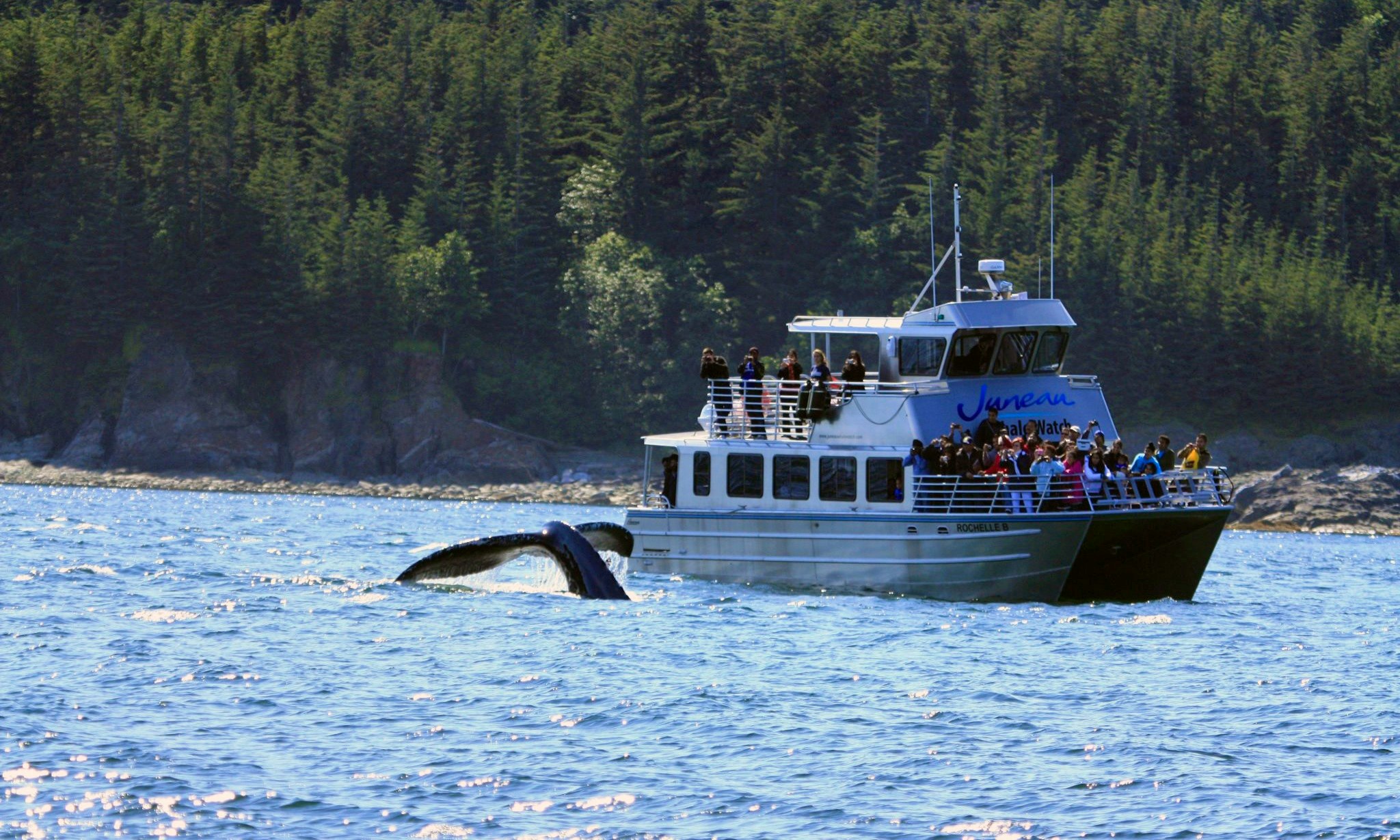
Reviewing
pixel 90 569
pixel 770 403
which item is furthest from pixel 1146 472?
pixel 90 569

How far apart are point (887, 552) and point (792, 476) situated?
2.46m

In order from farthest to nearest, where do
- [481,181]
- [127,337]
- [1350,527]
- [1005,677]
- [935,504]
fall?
[481,181]
[127,337]
[1350,527]
[935,504]
[1005,677]

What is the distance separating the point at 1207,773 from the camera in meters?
18.5

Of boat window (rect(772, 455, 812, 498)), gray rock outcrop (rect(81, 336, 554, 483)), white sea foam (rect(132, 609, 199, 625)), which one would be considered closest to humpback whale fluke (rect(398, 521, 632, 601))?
white sea foam (rect(132, 609, 199, 625))

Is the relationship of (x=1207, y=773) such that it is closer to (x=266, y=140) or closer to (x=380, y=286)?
(x=380, y=286)

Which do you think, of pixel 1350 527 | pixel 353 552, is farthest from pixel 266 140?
pixel 353 552

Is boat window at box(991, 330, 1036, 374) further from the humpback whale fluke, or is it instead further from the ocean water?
the humpback whale fluke

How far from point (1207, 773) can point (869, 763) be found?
3.16m

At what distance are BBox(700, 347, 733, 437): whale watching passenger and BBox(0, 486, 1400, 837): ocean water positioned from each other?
9.70ft

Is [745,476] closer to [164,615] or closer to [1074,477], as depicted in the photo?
[1074,477]

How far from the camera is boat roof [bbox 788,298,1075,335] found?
35.7 m

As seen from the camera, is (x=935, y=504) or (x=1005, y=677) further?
(x=935, y=504)

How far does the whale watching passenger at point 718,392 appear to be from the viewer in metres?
36.5

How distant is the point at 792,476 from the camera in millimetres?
35000
